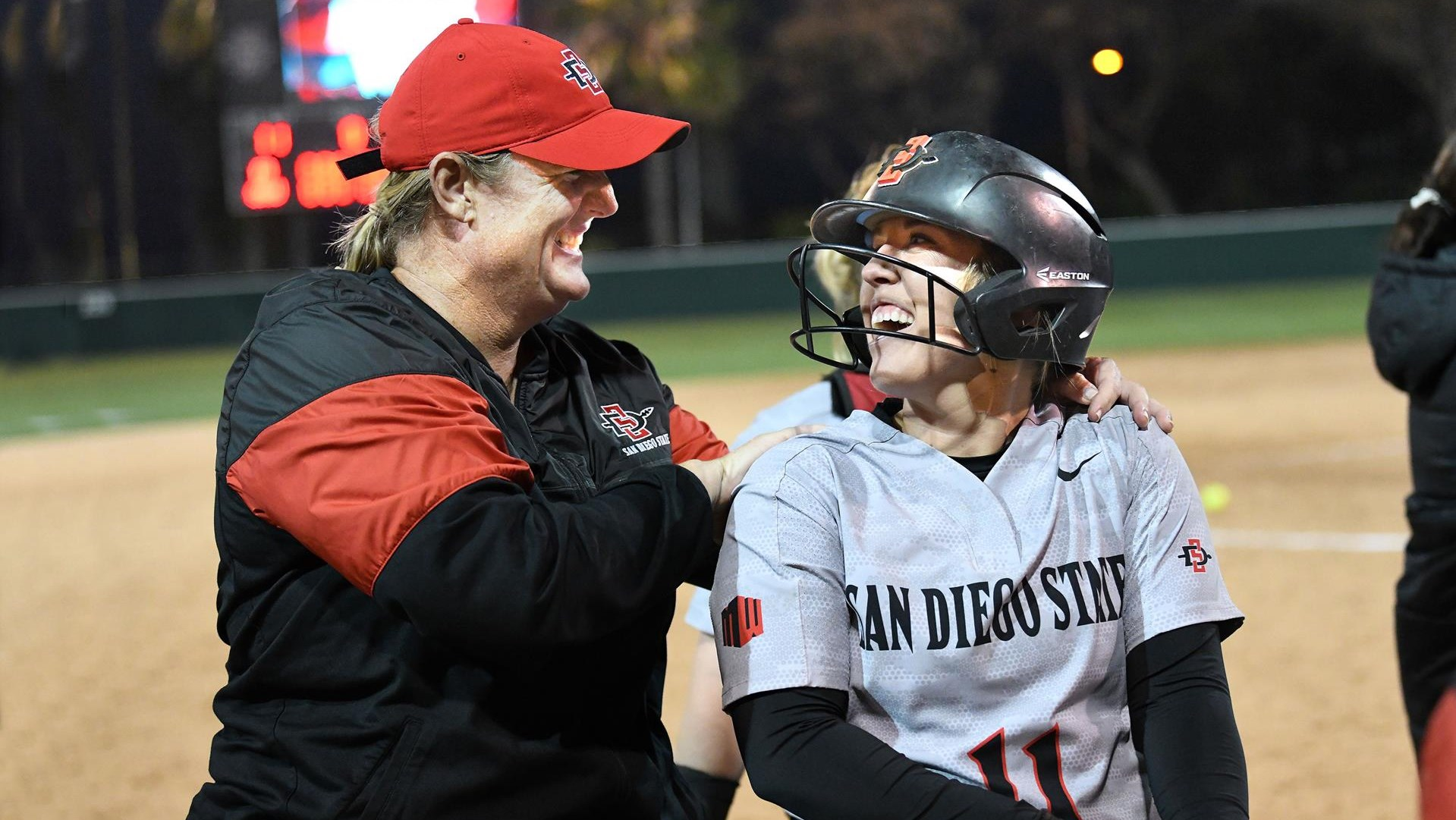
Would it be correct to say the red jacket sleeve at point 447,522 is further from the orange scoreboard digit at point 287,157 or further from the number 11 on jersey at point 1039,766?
the orange scoreboard digit at point 287,157

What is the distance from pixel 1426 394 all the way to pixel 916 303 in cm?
215

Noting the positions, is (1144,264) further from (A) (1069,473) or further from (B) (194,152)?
(A) (1069,473)

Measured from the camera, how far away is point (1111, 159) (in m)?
30.8

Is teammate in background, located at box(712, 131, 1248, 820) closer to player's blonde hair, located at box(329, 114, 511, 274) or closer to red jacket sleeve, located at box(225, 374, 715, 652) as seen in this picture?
red jacket sleeve, located at box(225, 374, 715, 652)

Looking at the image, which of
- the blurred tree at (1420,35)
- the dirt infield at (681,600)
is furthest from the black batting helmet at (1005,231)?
the blurred tree at (1420,35)

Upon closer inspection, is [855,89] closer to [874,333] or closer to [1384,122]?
[1384,122]

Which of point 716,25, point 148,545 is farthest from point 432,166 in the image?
point 716,25

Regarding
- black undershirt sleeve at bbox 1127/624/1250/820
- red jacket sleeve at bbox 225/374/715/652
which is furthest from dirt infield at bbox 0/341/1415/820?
red jacket sleeve at bbox 225/374/715/652

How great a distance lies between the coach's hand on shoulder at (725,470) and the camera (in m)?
2.15

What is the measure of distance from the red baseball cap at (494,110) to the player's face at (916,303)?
44 centimetres

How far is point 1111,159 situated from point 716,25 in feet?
29.1

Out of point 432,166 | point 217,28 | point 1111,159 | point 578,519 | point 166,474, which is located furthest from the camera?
point 1111,159

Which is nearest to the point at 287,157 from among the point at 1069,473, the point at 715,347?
the point at 715,347

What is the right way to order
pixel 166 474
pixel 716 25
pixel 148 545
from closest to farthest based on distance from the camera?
pixel 148 545 < pixel 166 474 < pixel 716 25
